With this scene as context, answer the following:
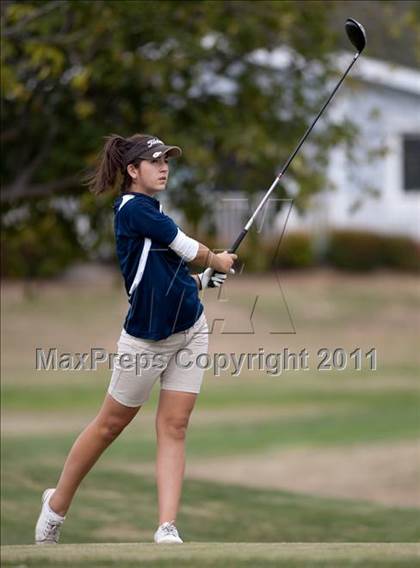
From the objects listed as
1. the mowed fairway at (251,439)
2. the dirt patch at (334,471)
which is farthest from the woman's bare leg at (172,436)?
the dirt patch at (334,471)

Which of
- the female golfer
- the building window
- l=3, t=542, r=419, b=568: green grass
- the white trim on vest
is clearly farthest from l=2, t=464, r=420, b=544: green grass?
the building window

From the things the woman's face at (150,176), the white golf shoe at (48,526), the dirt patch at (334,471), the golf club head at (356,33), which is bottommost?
the dirt patch at (334,471)

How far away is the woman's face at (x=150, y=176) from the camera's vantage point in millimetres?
6848

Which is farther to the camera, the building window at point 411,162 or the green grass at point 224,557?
the building window at point 411,162

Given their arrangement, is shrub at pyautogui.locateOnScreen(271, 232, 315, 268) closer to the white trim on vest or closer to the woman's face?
the woman's face

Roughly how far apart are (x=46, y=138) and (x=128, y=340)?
27.8 feet

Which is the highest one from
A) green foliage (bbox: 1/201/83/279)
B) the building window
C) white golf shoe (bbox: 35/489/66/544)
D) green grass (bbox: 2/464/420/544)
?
white golf shoe (bbox: 35/489/66/544)

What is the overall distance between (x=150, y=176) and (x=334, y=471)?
35.6ft

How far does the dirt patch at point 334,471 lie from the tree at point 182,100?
3.28 m

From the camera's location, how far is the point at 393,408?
22.7 m

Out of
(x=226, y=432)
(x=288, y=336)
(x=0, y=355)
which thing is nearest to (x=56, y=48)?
(x=226, y=432)

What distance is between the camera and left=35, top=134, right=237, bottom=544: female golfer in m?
6.64

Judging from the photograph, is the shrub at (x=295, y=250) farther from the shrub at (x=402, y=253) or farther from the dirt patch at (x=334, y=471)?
the dirt patch at (x=334, y=471)

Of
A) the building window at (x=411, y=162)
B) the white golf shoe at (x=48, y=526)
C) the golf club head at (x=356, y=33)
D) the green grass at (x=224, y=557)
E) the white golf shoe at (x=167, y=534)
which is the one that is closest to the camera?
the green grass at (x=224, y=557)
